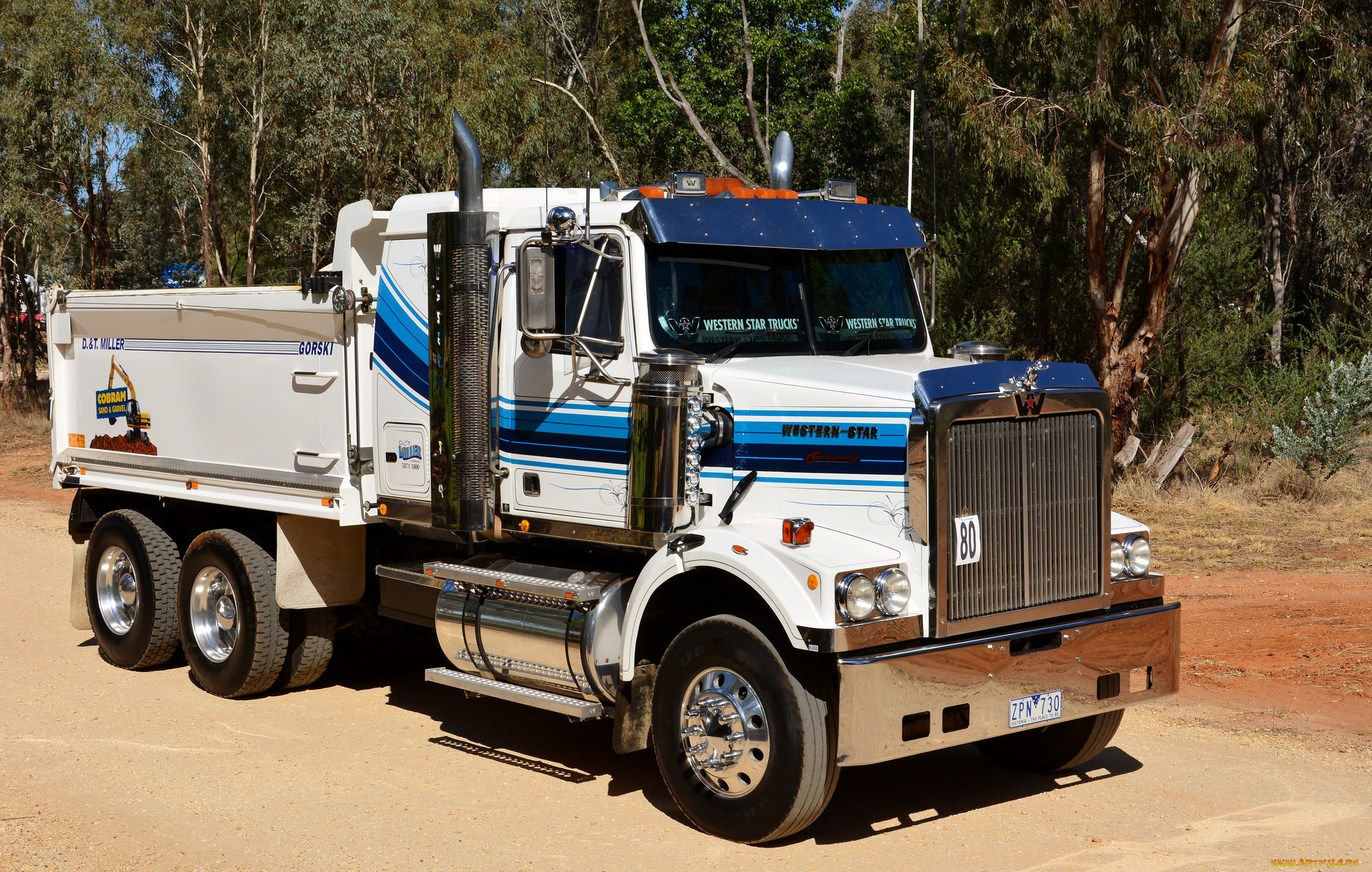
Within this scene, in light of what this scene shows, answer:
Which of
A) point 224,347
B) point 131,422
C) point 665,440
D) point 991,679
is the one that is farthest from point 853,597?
point 131,422

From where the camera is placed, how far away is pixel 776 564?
569 cm

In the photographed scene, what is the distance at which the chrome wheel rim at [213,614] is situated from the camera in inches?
354

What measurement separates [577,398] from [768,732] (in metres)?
2.03

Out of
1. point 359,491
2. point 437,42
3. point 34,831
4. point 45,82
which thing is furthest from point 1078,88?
point 45,82

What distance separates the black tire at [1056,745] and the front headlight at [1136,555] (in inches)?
28.3

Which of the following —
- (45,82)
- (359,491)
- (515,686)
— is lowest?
(515,686)

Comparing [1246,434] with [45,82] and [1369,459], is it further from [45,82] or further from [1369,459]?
[45,82]

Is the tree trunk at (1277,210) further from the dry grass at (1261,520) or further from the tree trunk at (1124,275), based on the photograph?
the dry grass at (1261,520)

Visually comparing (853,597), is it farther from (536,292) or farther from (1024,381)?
(536,292)

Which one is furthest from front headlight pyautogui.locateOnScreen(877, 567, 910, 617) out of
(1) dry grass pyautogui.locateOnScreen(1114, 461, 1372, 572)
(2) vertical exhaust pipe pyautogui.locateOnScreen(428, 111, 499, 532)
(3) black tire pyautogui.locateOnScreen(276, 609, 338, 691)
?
(1) dry grass pyautogui.locateOnScreen(1114, 461, 1372, 572)

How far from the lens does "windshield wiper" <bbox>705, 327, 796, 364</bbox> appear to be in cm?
652

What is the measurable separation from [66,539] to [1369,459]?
1684cm

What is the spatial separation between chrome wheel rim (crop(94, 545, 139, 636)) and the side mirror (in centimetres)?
496

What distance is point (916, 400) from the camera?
5762 mm
